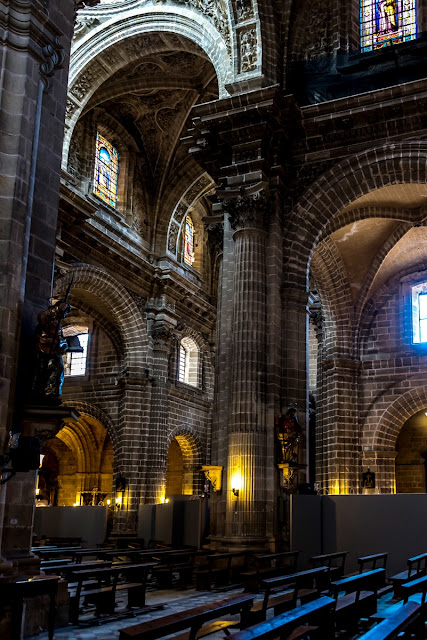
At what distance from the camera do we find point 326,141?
60.5 ft

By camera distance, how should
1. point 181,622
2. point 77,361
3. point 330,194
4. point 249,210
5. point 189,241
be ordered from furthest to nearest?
point 189,241
point 77,361
point 330,194
point 249,210
point 181,622

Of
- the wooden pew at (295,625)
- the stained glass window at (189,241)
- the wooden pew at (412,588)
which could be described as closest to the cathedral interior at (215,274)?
the stained glass window at (189,241)

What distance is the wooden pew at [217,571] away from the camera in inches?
549

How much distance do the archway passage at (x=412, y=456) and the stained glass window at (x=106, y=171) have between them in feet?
46.0

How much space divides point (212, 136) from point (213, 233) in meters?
2.60

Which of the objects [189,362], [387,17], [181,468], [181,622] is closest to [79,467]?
[181,468]

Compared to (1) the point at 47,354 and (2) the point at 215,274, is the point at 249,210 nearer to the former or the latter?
(1) the point at 47,354

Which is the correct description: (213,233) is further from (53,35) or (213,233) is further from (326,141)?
(53,35)

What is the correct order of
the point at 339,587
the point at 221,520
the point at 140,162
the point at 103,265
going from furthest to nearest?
1. the point at 140,162
2. the point at 103,265
3. the point at 221,520
4. the point at 339,587

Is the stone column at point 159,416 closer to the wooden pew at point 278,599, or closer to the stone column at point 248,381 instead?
the stone column at point 248,381

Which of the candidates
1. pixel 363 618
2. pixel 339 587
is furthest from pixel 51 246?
pixel 363 618

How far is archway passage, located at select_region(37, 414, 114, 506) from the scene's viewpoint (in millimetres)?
30623

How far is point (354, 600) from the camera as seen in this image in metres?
9.22

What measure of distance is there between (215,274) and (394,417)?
12175 millimetres
